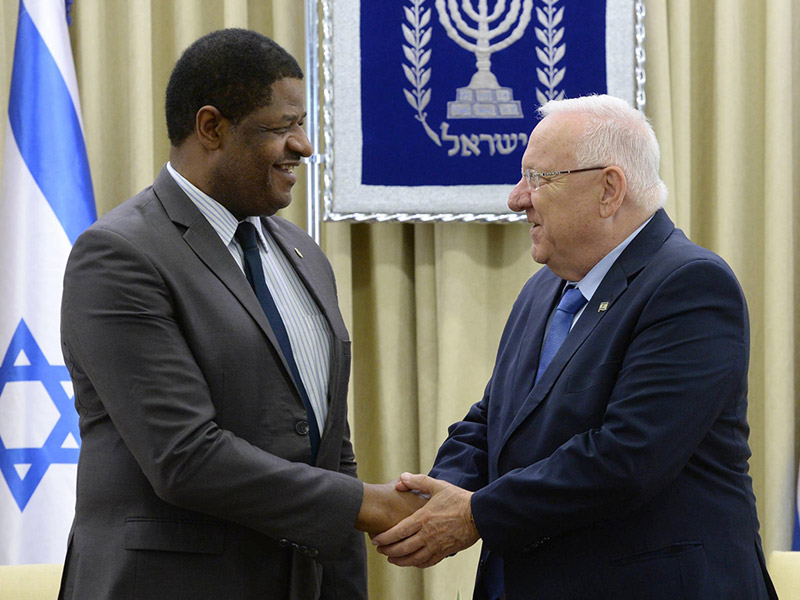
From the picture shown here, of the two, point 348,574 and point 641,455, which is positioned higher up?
point 641,455

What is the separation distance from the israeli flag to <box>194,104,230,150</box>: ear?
1.51 meters

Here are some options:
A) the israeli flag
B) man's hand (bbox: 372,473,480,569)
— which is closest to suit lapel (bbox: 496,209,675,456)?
man's hand (bbox: 372,473,480,569)

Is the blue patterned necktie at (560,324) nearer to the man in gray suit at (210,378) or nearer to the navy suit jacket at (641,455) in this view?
the navy suit jacket at (641,455)

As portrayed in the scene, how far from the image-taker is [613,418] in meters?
1.92

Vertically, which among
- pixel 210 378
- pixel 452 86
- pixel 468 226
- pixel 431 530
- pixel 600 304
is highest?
pixel 452 86

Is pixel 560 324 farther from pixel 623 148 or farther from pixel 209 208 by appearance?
pixel 209 208

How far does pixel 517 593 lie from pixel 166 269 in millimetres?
997

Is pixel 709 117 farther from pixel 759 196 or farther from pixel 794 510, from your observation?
pixel 794 510

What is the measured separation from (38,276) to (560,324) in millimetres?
2012

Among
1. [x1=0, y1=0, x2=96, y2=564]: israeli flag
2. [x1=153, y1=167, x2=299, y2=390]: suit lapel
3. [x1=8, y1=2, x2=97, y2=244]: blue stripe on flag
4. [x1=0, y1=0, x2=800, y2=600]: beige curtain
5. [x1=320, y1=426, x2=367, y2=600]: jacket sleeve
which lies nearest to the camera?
[x1=153, y1=167, x2=299, y2=390]: suit lapel

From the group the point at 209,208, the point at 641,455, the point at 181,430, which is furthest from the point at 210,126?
the point at 641,455

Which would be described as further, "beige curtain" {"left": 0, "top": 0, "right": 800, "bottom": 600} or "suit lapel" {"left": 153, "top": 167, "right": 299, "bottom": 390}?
"beige curtain" {"left": 0, "top": 0, "right": 800, "bottom": 600}

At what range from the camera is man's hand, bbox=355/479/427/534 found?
84.4 inches

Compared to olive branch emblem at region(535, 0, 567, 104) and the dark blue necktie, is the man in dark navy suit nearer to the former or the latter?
the dark blue necktie
